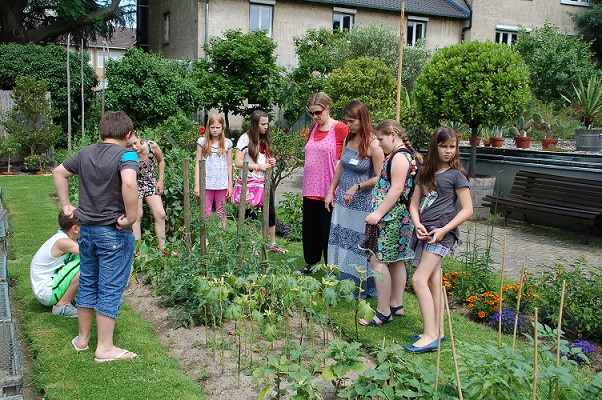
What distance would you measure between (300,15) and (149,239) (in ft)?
64.0

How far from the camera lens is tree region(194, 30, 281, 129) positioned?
2055cm

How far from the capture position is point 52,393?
3523mm

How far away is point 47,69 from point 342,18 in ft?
40.2

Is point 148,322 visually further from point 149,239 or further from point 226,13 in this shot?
point 226,13

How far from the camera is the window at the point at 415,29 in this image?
25953 millimetres

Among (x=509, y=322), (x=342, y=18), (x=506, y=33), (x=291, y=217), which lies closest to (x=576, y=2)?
(x=506, y=33)

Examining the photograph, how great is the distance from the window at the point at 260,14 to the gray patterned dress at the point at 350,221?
62.7 ft

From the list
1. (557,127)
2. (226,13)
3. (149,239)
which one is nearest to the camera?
(149,239)

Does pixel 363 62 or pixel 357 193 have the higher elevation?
pixel 363 62

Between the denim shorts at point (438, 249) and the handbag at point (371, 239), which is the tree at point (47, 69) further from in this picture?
the denim shorts at point (438, 249)

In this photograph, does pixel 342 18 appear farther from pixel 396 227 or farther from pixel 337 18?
pixel 396 227

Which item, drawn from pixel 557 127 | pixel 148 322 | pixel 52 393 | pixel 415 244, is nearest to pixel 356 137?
pixel 415 244

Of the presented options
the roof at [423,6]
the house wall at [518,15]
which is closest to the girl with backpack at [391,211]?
the roof at [423,6]

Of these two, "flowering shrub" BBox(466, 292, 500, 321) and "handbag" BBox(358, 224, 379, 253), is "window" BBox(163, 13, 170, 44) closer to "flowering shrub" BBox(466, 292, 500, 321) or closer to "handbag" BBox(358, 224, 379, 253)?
"handbag" BBox(358, 224, 379, 253)
